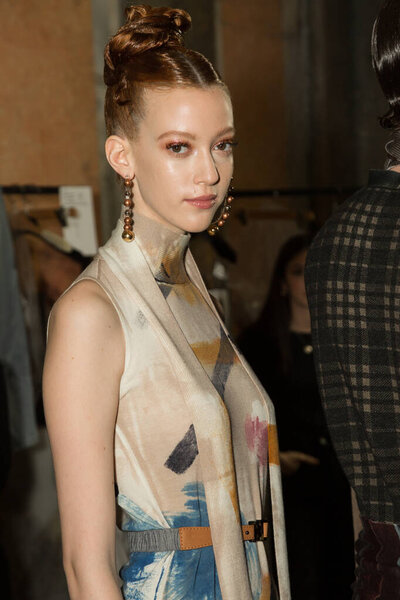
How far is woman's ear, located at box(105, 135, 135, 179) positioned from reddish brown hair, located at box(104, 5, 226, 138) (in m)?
0.02

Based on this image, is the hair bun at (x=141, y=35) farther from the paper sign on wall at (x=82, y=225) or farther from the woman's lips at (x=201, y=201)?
the paper sign on wall at (x=82, y=225)

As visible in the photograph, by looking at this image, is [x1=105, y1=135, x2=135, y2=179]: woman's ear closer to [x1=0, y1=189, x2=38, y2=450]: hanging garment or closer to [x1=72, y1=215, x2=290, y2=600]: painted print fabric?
[x1=72, y1=215, x2=290, y2=600]: painted print fabric

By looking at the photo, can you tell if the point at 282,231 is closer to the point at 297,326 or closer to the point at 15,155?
the point at 297,326

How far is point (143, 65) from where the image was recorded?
3.93ft

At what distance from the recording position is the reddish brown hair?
3.91 ft

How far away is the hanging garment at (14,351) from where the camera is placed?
7.74 feet

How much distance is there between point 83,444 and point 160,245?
353 mm

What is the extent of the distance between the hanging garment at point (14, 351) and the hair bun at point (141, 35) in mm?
1204

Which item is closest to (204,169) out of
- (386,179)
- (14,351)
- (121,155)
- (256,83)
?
(121,155)

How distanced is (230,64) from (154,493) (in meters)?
2.62

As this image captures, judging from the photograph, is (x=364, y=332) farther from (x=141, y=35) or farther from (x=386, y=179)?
(x=141, y=35)

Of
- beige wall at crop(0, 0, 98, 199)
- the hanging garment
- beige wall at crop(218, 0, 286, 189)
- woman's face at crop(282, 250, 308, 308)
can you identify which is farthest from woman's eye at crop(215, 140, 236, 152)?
beige wall at crop(218, 0, 286, 189)

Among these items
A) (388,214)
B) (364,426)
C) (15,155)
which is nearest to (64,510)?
(364,426)

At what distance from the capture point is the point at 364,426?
3.63 feet
